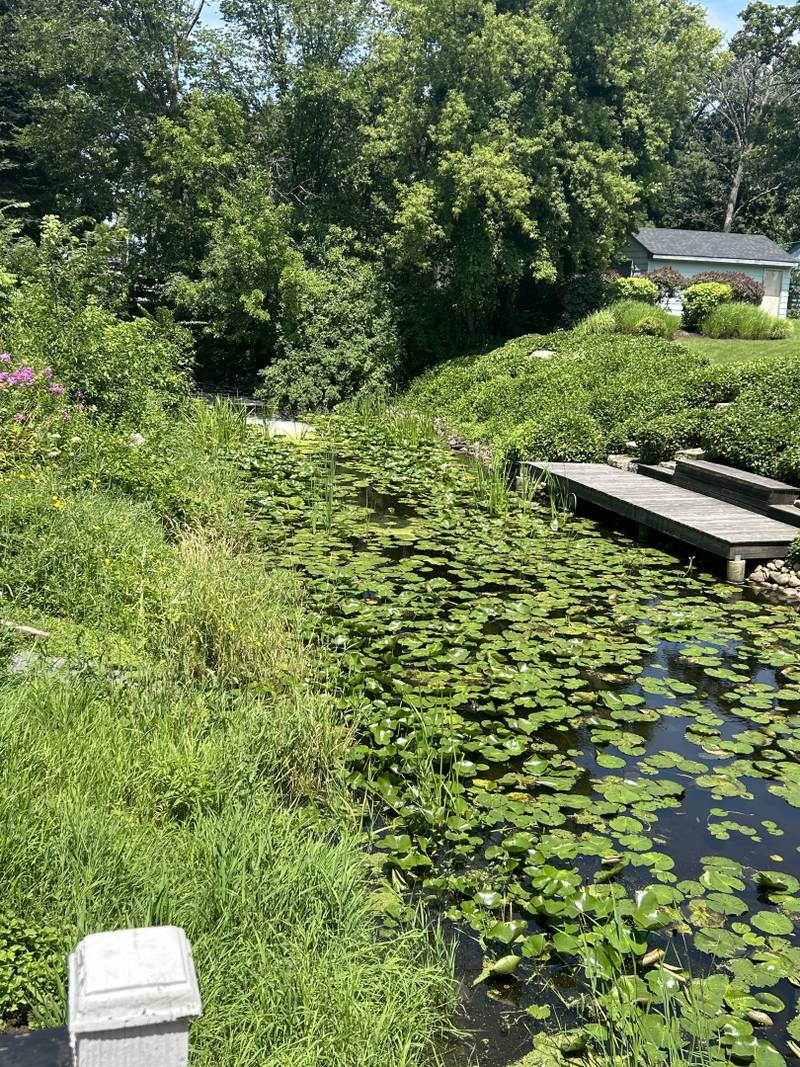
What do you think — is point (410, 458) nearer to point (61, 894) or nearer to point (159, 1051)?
point (61, 894)

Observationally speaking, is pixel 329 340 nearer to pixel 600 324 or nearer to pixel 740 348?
pixel 600 324

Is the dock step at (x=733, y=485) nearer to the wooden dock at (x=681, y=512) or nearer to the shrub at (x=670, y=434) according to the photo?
the wooden dock at (x=681, y=512)

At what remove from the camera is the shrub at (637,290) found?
24.8m

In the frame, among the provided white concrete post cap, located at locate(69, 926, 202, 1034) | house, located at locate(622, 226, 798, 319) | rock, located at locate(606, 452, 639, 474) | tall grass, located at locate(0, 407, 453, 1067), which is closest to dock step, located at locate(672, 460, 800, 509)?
rock, located at locate(606, 452, 639, 474)

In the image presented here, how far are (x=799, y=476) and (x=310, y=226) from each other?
15.2 metres

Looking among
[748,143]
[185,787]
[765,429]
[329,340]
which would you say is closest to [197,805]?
[185,787]

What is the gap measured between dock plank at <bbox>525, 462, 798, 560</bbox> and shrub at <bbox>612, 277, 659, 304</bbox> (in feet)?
46.4

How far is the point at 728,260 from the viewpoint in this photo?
104ft

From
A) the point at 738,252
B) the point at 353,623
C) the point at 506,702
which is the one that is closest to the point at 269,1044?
the point at 506,702

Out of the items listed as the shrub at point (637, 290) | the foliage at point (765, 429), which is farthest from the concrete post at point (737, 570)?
the shrub at point (637, 290)

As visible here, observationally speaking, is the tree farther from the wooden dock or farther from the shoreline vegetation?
the shoreline vegetation

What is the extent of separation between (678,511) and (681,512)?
0.17 feet

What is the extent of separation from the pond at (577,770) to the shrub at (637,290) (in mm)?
17141

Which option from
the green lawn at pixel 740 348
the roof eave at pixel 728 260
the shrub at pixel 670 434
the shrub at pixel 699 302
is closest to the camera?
the shrub at pixel 670 434
